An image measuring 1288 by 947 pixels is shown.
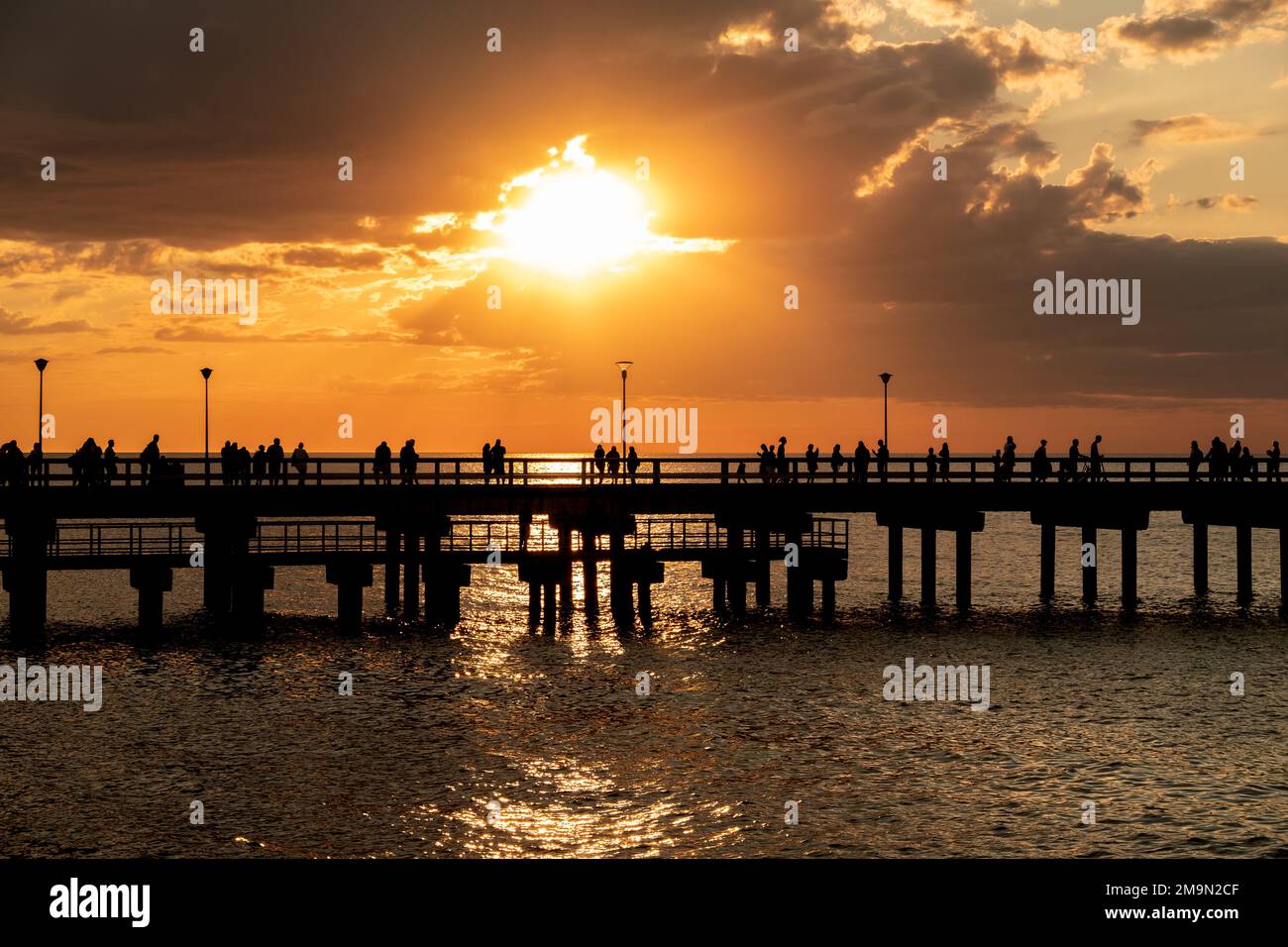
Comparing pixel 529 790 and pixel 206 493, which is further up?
pixel 206 493

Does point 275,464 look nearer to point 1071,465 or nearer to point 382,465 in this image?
point 382,465

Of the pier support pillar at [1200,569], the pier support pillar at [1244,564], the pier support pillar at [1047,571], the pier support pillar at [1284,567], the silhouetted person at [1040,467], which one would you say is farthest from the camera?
the pier support pillar at [1200,569]

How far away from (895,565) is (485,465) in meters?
17.8

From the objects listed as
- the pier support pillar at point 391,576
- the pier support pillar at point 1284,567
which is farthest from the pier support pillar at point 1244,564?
the pier support pillar at point 391,576

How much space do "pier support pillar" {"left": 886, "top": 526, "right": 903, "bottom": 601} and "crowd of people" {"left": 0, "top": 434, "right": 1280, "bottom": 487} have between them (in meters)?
3.19

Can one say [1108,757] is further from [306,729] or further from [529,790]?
[306,729]

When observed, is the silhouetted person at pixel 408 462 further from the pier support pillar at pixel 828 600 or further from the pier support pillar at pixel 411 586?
the pier support pillar at pixel 828 600

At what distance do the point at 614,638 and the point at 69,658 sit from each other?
16365 mm

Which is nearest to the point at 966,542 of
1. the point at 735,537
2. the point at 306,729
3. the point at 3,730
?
the point at 735,537

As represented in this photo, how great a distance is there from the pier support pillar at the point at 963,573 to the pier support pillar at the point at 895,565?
2.28m

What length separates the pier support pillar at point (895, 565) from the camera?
50688mm

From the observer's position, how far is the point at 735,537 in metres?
48.8

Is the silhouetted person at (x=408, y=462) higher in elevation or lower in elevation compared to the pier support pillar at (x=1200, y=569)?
higher
